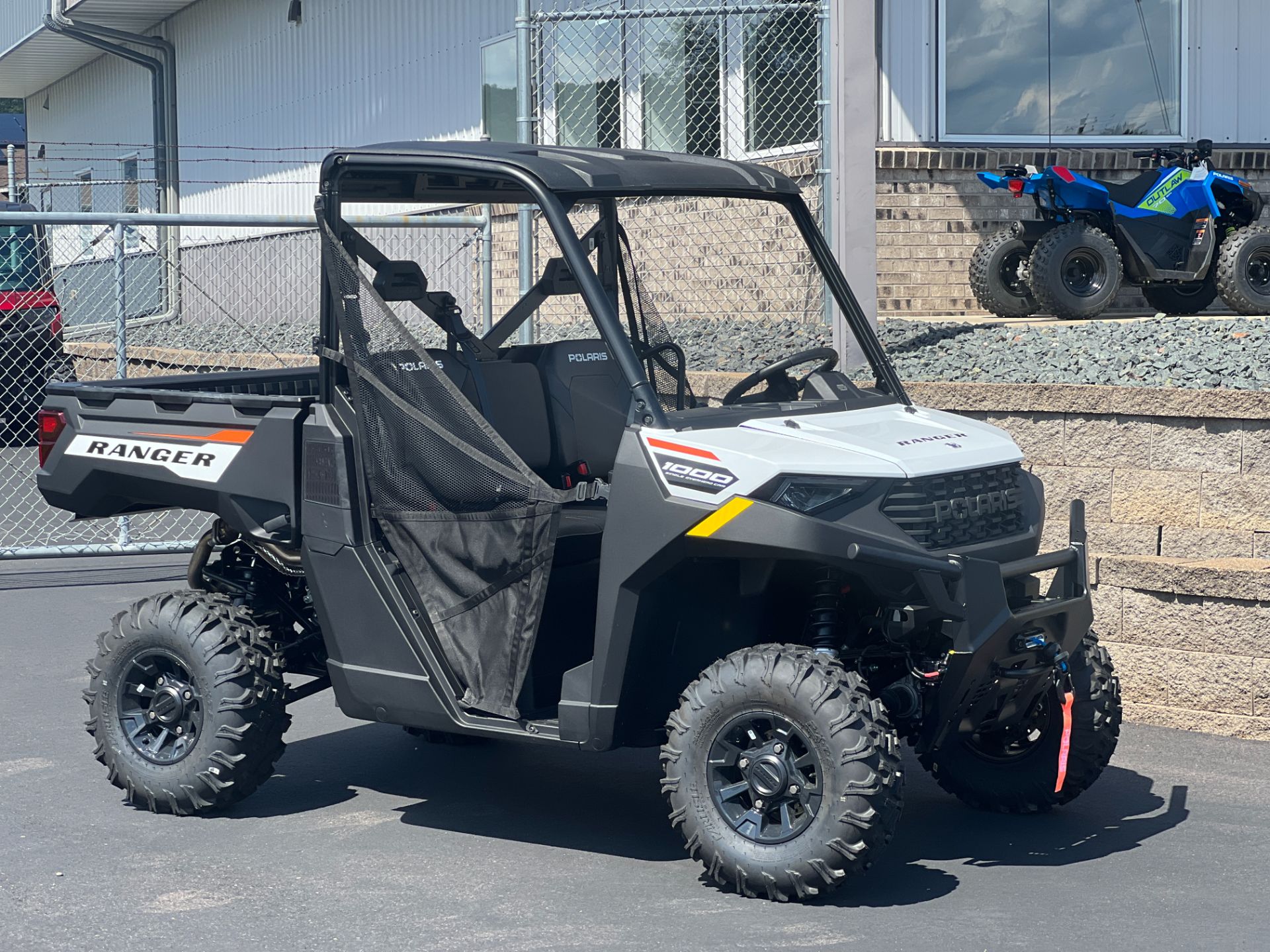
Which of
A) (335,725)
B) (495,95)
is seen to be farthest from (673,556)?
(495,95)

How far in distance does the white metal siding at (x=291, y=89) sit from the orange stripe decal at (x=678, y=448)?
13867 mm

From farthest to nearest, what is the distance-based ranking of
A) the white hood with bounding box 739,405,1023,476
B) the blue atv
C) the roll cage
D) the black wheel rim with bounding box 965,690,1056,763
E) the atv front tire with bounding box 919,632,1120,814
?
the blue atv
the black wheel rim with bounding box 965,690,1056,763
the atv front tire with bounding box 919,632,1120,814
the roll cage
the white hood with bounding box 739,405,1023,476

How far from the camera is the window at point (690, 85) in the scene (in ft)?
40.9

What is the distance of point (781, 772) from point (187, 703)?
2198 millimetres

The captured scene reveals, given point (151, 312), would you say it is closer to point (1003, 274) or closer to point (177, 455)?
point (1003, 274)

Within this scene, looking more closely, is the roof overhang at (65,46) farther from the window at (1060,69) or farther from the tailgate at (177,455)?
the tailgate at (177,455)

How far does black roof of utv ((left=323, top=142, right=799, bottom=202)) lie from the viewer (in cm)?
524

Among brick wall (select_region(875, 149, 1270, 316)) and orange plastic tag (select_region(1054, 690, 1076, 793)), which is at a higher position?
brick wall (select_region(875, 149, 1270, 316))

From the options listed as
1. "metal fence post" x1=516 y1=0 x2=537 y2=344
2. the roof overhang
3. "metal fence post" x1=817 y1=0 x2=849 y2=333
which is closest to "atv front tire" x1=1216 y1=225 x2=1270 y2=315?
"metal fence post" x1=817 y1=0 x2=849 y2=333

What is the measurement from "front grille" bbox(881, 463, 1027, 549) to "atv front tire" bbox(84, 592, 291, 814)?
7.45 feet

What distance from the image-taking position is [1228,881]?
511 centimetres

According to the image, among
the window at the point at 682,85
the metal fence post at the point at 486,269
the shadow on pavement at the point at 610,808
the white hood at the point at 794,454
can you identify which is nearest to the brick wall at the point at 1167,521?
the shadow on pavement at the point at 610,808

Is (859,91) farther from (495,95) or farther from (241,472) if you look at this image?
(495,95)

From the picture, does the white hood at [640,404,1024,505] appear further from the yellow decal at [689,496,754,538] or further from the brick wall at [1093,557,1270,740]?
the brick wall at [1093,557,1270,740]
